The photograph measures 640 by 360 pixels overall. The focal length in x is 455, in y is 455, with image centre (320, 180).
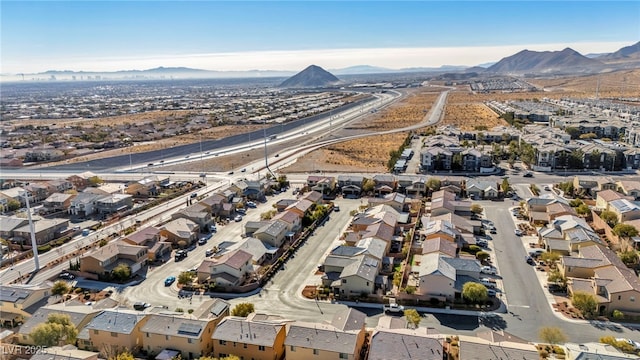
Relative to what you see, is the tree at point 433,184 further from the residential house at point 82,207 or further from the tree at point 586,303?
the residential house at point 82,207

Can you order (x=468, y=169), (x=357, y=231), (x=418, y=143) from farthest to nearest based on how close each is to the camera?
(x=418, y=143) < (x=468, y=169) < (x=357, y=231)

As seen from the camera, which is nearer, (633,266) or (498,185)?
(633,266)

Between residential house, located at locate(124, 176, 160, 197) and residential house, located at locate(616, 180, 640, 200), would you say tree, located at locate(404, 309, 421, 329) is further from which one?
residential house, located at locate(124, 176, 160, 197)

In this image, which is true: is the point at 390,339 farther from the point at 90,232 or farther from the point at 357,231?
the point at 90,232

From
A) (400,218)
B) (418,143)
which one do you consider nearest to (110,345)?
(400,218)

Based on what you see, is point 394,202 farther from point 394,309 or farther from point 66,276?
point 66,276
